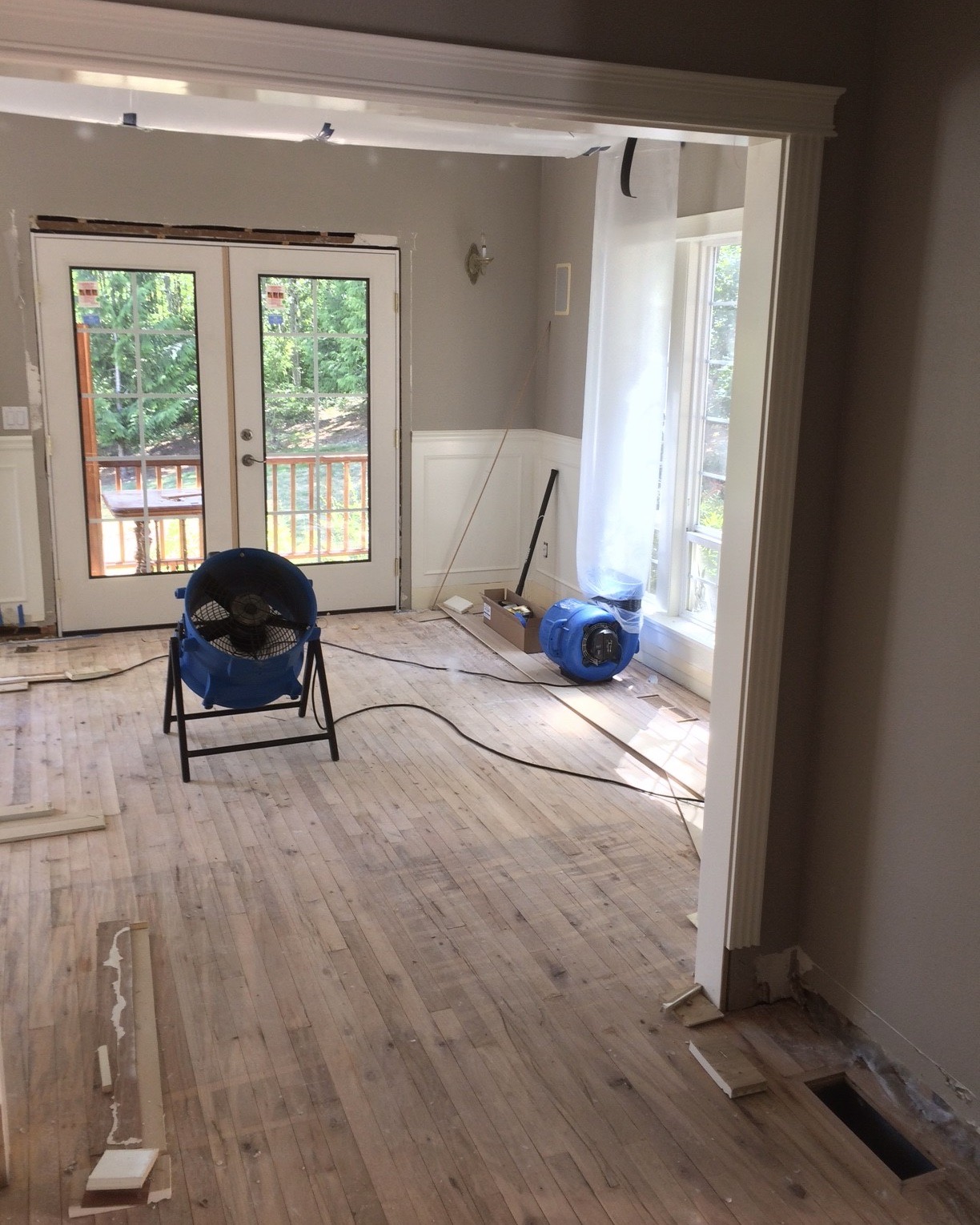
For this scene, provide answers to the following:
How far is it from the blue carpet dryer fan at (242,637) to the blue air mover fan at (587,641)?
144 centimetres

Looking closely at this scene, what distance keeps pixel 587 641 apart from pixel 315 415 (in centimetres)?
220

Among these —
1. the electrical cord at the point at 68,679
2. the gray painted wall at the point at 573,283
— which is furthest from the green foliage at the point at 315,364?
the electrical cord at the point at 68,679

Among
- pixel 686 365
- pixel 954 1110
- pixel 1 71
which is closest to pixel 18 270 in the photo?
pixel 686 365

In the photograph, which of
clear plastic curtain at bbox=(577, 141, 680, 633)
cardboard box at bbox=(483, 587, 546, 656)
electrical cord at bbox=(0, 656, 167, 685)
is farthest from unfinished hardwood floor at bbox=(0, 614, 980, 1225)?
cardboard box at bbox=(483, 587, 546, 656)

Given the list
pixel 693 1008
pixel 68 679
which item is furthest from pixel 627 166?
pixel 693 1008

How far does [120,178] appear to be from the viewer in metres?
5.66

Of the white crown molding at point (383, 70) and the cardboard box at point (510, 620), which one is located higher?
the white crown molding at point (383, 70)

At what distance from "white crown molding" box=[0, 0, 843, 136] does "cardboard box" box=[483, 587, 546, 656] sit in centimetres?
382

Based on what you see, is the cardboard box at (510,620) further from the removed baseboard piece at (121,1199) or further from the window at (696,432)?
the removed baseboard piece at (121,1199)

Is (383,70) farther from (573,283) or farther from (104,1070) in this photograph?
(573,283)

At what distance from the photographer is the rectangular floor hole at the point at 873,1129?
93.7 inches

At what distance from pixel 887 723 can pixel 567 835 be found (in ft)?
5.13

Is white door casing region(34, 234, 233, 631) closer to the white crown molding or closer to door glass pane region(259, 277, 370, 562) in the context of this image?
door glass pane region(259, 277, 370, 562)

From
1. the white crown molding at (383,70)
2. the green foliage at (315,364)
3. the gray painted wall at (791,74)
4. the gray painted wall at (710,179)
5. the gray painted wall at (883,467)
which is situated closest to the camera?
the white crown molding at (383,70)
